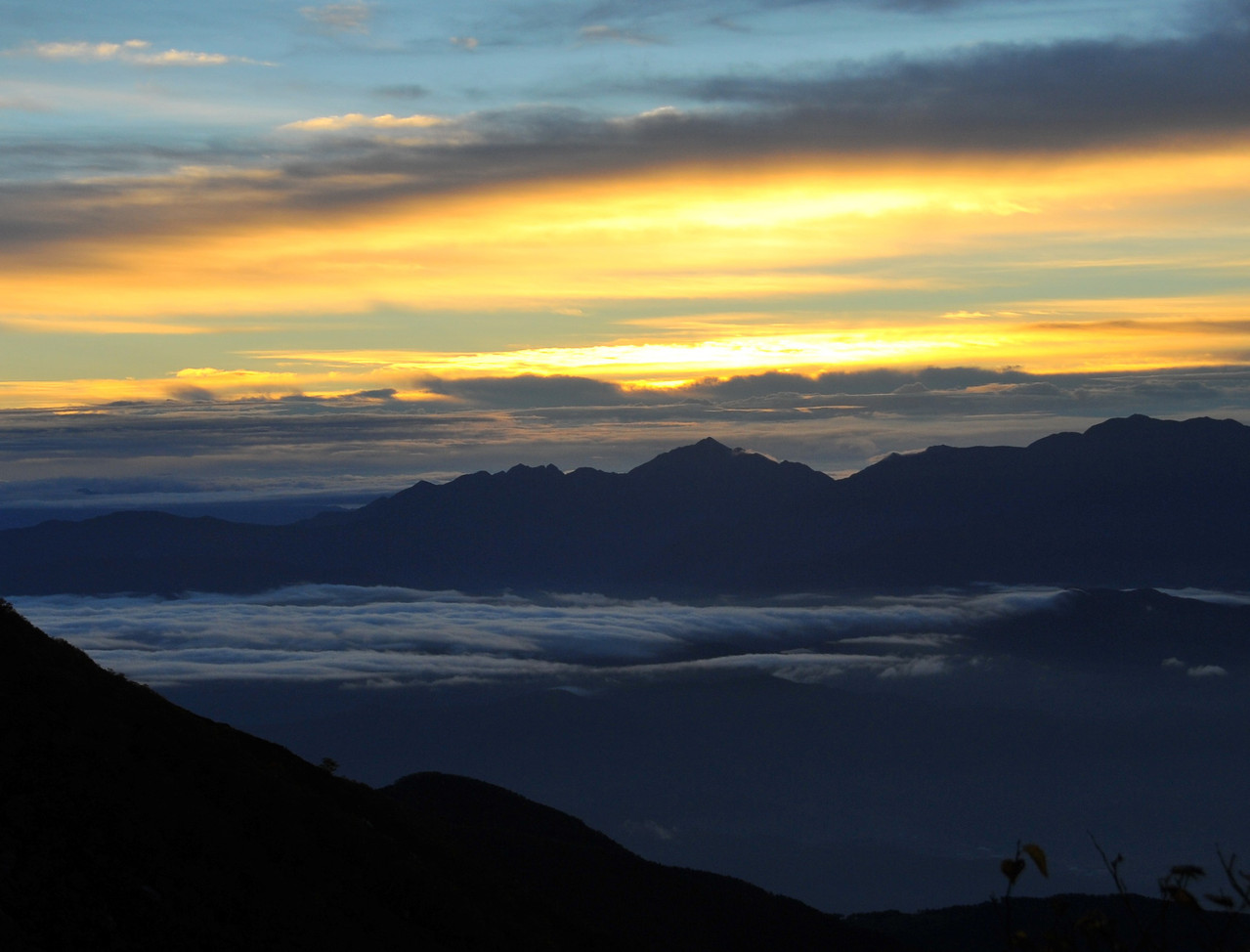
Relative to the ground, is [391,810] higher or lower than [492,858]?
higher

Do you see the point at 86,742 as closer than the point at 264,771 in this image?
Yes

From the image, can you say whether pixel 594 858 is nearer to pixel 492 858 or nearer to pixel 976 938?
pixel 492 858

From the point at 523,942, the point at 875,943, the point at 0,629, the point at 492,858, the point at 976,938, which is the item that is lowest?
the point at 976,938

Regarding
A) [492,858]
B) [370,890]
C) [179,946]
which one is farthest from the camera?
[492,858]

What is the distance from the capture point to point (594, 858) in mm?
117625

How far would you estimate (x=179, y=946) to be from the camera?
126ft

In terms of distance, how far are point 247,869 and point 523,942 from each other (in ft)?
62.7

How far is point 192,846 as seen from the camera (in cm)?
4534

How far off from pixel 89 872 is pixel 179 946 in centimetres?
397

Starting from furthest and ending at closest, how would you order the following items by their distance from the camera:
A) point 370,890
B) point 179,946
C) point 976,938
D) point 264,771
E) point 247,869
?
point 976,938
point 264,771
point 370,890
point 247,869
point 179,946

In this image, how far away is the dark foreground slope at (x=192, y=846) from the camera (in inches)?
1531

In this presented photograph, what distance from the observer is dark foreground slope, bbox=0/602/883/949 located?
38875 mm

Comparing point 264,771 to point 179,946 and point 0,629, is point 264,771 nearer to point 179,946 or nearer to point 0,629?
point 0,629

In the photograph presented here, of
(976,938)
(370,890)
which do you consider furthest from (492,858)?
(976,938)
